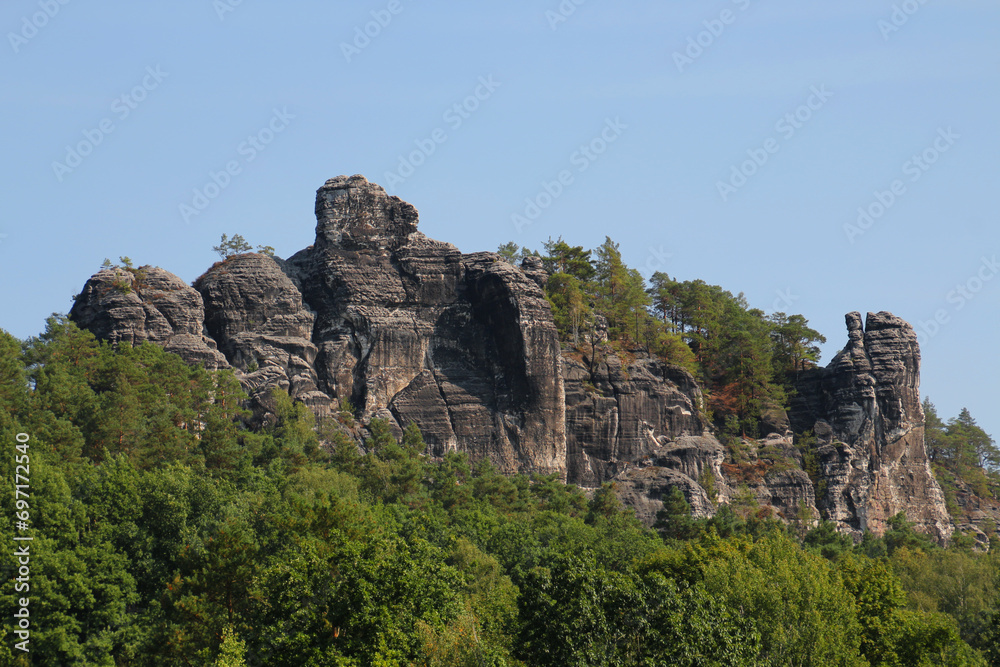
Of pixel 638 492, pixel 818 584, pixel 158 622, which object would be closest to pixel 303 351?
pixel 638 492

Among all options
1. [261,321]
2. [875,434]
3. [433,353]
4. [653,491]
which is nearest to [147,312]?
[261,321]

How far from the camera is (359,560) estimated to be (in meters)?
36.3

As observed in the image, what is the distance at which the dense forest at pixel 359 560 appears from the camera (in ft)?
114

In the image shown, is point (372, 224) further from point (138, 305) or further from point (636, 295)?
point (636, 295)

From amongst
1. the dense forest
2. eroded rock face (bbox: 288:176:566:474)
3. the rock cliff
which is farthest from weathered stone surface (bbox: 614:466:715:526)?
eroded rock face (bbox: 288:176:566:474)

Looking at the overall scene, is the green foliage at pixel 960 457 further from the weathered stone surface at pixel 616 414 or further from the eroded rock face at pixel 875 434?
the weathered stone surface at pixel 616 414

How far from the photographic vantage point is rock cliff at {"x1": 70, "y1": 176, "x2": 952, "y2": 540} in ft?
243

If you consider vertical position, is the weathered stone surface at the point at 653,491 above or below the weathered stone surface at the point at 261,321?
below

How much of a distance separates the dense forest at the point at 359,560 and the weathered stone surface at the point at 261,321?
402cm

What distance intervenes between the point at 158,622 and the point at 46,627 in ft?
12.2

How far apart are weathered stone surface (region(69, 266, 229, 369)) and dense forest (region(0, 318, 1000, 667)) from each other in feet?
9.35

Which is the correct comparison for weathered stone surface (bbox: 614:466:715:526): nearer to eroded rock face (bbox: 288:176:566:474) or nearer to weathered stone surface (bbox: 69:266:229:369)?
eroded rock face (bbox: 288:176:566:474)

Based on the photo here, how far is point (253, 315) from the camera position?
251 ft

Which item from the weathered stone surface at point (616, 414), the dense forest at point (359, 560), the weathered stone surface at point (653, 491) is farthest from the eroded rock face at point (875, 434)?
the weathered stone surface at point (653, 491)
